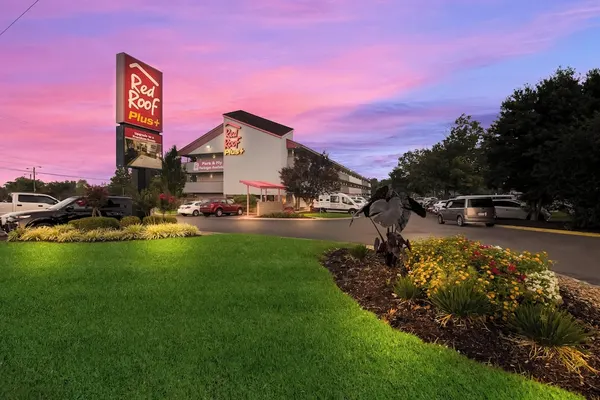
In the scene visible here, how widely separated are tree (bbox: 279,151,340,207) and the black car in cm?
2106

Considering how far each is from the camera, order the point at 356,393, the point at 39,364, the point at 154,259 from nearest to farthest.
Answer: the point at 356,393
the point at 39,364
the point at 154,259

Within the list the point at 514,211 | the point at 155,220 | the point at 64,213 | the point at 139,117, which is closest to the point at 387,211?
the point at 155,220

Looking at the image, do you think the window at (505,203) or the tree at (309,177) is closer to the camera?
the window at (505,203)

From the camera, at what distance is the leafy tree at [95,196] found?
47.5 feet

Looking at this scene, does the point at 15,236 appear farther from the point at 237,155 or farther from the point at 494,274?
the point at 237,155

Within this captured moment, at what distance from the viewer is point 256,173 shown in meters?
51.6

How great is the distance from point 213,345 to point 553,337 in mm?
3291

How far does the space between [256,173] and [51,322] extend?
47668 millimetres

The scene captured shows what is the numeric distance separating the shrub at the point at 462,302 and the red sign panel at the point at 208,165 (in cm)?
5230

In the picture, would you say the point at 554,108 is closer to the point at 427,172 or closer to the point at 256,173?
the point at 427,172

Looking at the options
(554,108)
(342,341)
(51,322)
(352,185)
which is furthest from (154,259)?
(352,185)

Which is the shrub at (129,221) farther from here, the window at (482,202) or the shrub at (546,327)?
the window at (482,202)

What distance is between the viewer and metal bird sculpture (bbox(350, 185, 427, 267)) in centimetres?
646

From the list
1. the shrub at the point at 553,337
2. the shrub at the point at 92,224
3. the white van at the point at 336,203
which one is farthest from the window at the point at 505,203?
the shrub at the point at 553,337
